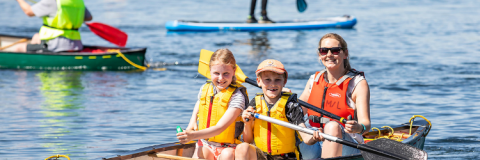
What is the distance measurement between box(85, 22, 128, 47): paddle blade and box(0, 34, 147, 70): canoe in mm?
291

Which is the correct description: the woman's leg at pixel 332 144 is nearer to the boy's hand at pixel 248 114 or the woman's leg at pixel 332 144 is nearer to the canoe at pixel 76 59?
the boy's hand at pixel 248 114

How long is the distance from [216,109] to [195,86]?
5760 millimetres

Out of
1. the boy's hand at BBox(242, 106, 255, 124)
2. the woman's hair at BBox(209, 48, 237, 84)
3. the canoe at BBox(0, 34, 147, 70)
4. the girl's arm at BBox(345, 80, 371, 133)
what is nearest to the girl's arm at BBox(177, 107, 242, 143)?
the boy's hand at BBox(242, 106, 255, 124)

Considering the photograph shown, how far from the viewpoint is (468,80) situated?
985 centimetres

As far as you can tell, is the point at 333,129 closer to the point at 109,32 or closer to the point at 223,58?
the point at 223,58

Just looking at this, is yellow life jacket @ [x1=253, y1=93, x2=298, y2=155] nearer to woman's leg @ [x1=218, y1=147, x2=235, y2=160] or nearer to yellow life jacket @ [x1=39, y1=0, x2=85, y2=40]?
woman's leg @ [x1=218, y1=147, x2=235, y2=160]

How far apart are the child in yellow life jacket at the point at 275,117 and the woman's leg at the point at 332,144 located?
114 millimetres

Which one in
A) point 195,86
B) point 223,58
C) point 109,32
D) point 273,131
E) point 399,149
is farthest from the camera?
point 109,32

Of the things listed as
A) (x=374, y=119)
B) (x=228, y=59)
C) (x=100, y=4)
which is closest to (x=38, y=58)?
(x=374, y=119)

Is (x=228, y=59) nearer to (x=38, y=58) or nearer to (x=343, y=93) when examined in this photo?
(x=343, y=93)

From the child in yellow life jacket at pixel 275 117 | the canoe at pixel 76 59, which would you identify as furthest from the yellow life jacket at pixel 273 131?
the canoe at pixel 76 59

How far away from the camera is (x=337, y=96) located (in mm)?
4422

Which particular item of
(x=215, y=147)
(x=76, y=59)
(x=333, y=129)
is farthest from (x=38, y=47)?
(x=333, y=129)

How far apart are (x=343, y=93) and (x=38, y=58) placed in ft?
25.4
